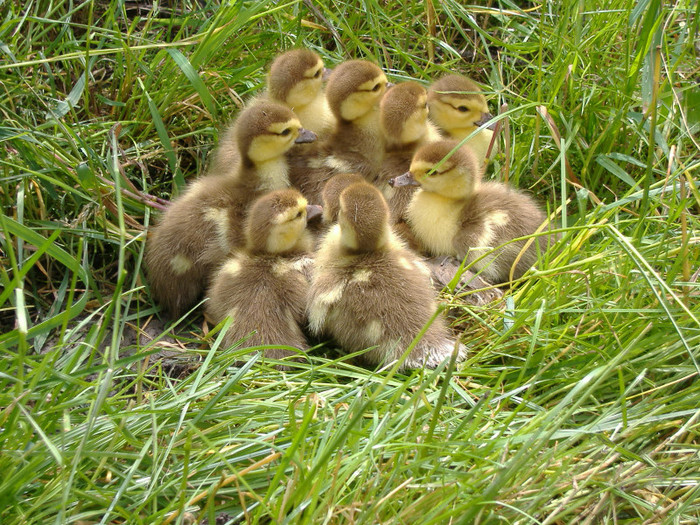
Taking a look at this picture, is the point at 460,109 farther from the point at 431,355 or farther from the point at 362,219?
the point at 431,355

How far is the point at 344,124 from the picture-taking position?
294 centimetres

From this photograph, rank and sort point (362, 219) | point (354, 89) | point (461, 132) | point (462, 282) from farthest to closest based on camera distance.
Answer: point (461, 132) → point (354, 89) → point (462, 282) → point (362, 219)

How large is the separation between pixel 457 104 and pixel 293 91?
626 mm

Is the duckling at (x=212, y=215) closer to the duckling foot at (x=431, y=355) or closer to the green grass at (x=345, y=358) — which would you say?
the green grass at (x=345, y=358)

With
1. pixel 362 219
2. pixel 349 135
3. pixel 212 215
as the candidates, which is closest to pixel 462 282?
pixel 362 219

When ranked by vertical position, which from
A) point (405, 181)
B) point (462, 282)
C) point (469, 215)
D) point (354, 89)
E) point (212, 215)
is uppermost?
point (354, 89)

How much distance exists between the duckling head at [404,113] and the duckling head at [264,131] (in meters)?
0.34

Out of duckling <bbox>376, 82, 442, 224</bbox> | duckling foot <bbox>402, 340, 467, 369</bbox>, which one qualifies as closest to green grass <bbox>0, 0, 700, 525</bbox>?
duckling foot <bbox>402, 340, 467, 369</bbox>

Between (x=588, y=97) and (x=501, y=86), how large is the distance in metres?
0.52

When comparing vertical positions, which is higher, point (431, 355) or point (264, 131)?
point (264, 131)

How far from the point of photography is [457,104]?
2.97 meters

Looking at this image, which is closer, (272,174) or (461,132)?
(272,174)

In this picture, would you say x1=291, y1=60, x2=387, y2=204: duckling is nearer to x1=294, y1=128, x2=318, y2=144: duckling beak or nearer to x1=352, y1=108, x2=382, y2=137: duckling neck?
x1=352, y1=108, x2=382, y2=137: duckling neck

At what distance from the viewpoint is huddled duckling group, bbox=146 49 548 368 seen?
2.31m
